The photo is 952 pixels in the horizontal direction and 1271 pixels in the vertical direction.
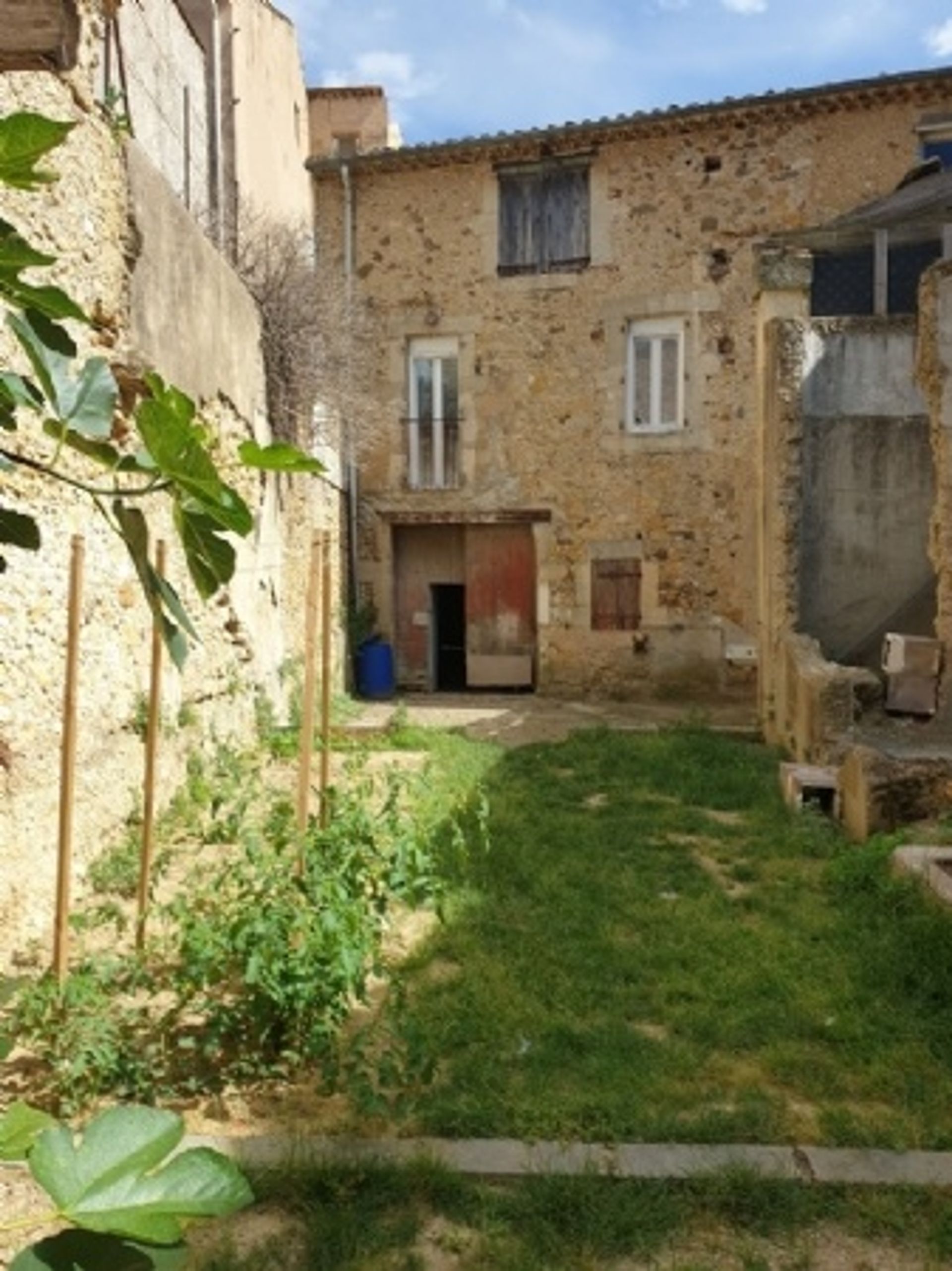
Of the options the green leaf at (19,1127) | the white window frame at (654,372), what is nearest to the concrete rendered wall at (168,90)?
the white window frame at (654,372)

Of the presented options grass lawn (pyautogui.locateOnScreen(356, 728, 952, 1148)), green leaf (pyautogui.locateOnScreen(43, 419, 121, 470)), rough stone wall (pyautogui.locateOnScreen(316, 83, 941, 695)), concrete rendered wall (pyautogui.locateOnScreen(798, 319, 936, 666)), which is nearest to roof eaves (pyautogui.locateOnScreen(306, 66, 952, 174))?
rough stone wall (pyautogui.locateOnScreen(316, 83, 941, 695))

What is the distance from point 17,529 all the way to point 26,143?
0.34 metres

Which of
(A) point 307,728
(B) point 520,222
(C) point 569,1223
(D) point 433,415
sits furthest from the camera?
(D) point 433,415

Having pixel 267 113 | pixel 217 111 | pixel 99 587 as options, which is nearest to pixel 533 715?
pixel 99 587

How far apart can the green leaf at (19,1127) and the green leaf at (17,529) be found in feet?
1.61

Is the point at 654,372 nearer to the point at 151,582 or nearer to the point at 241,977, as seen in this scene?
the point at 241,977

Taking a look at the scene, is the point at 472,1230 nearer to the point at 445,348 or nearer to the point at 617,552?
the point at 617,552

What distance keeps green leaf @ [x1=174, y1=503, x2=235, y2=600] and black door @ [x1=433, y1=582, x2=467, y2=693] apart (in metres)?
13.0

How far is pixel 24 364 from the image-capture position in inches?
164

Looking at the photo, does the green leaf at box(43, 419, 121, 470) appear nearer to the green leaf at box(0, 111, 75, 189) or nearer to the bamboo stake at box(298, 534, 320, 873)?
the green leaf at box(0, 111, 75, 189)

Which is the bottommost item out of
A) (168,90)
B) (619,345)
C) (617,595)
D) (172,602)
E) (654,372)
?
(172,602)

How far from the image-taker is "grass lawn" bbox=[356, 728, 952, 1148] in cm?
311

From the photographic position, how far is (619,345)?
41.1ft

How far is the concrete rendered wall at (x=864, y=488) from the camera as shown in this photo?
29.0 ft
